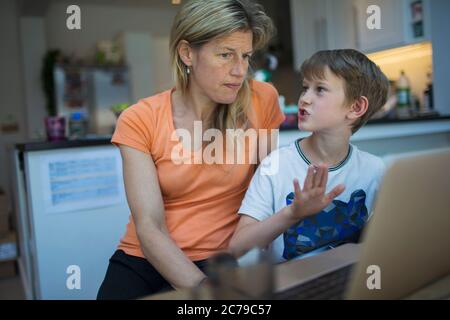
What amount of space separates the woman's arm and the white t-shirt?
0.19 m

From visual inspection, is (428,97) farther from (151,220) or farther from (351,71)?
(151,220)

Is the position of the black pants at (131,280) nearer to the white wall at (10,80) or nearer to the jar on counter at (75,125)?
the jar on counter at (75,125)

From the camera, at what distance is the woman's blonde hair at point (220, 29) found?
3.40 ft

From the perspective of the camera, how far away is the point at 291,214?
0.83 metres

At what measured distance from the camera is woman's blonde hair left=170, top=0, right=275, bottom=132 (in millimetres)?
1036

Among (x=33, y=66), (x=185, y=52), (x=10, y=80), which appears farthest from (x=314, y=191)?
(x=10, y=80)

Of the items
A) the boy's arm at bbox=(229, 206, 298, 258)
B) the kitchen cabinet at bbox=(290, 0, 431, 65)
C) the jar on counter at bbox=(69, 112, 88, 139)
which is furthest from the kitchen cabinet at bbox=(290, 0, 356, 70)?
the boy's arm at bbox=(229, 206, 298, 258)

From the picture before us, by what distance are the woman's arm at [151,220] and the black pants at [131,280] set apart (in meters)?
0.09

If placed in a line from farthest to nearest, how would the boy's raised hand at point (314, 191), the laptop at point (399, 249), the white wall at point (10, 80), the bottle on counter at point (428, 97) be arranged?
1. the white wall at point (10, 80)
2. the bottle on counter at point (428, 97)
3. the boy's raised hand at point (314, 191)
4. the laptop at point (399, 249)

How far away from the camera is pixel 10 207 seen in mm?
3404

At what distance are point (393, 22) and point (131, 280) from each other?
2616mm

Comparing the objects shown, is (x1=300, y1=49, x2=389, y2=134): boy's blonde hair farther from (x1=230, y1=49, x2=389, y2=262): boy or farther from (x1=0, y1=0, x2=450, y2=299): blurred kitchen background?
(x1=0, y1=0, x2=450, y2=299): blurred kitchen background

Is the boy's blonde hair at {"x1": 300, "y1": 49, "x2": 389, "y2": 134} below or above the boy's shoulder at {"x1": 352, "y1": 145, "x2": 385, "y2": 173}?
above

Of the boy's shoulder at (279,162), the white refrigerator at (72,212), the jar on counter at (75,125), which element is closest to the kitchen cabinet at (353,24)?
the jar on counter at (75,125)
